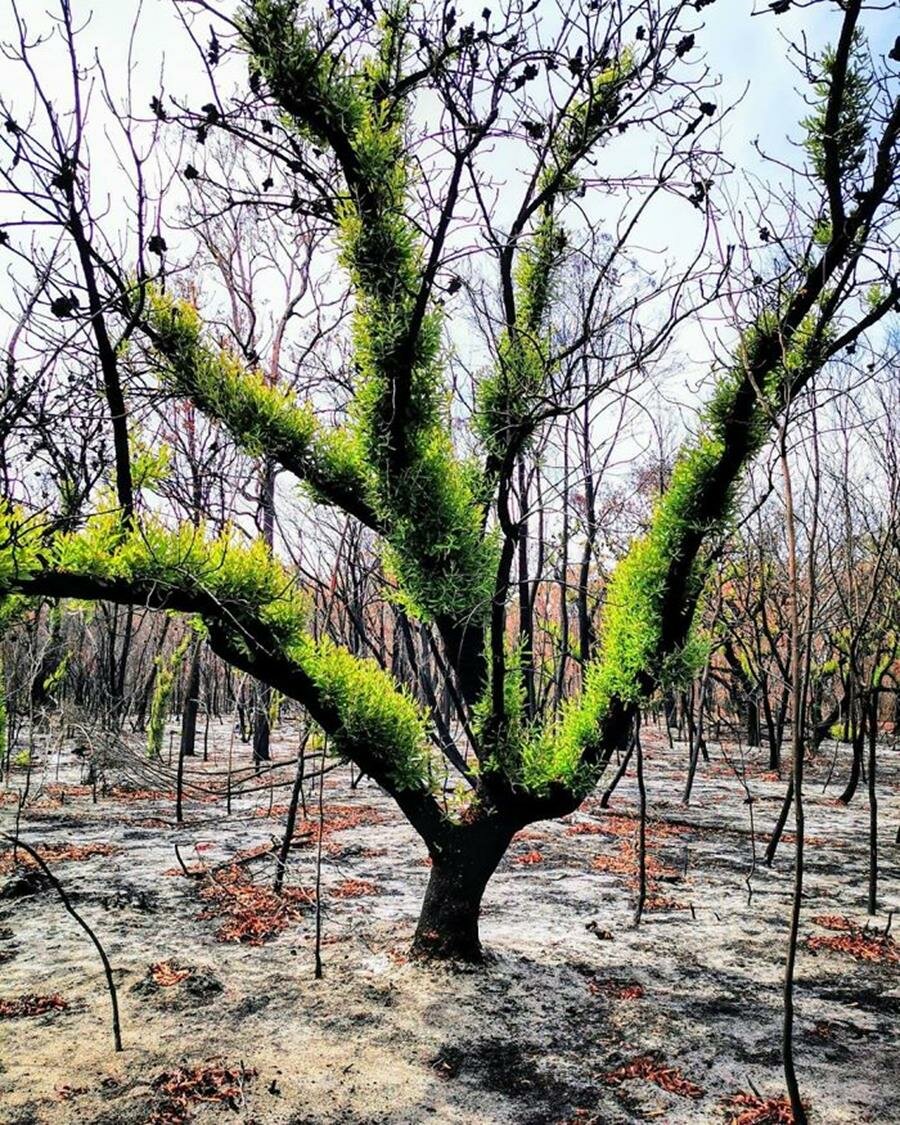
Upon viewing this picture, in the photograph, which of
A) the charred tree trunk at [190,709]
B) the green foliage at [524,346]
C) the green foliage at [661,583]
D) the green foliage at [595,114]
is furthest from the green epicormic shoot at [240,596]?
the charred tree trunk at [190,709]

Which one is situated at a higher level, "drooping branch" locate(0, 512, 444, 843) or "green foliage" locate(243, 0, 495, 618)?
"green foliage" locate(243, 0, 495, 618)

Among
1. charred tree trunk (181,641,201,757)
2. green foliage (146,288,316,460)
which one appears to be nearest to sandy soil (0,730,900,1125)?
green foliage (146,288,316,460)

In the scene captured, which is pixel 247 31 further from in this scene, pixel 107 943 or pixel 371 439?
pixel 107 943

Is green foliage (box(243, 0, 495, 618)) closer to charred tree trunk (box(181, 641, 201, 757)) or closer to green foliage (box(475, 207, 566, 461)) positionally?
green foliage (box(475, 207, 566, 461))

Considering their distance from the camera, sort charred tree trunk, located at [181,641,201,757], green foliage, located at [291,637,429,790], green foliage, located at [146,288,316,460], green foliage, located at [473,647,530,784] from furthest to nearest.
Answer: charred tree trunk, located at [181,641,201,757] → green foliage, located at [146,288,316,460] → green foliage, located at [473,647,530,784] → green foliage, located at [291,637,429,790]

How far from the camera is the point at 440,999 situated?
12.1 feet

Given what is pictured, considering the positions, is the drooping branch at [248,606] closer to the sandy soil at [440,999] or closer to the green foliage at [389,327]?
the green foliage at [389,327]

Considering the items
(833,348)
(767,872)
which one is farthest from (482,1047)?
(767,872)

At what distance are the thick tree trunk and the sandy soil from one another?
0.13 meters

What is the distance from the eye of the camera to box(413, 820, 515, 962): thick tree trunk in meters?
4.08

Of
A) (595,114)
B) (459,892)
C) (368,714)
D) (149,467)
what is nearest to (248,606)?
(368,714)

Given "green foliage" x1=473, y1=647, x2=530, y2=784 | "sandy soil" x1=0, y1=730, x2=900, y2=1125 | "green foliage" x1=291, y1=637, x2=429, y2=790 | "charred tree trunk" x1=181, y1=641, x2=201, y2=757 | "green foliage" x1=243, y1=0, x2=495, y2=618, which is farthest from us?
"charred tree trunk" x1=181, y1=641, x2=201, y2=757

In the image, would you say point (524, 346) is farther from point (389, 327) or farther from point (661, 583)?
point (661, 583)

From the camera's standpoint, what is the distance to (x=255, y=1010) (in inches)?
141
